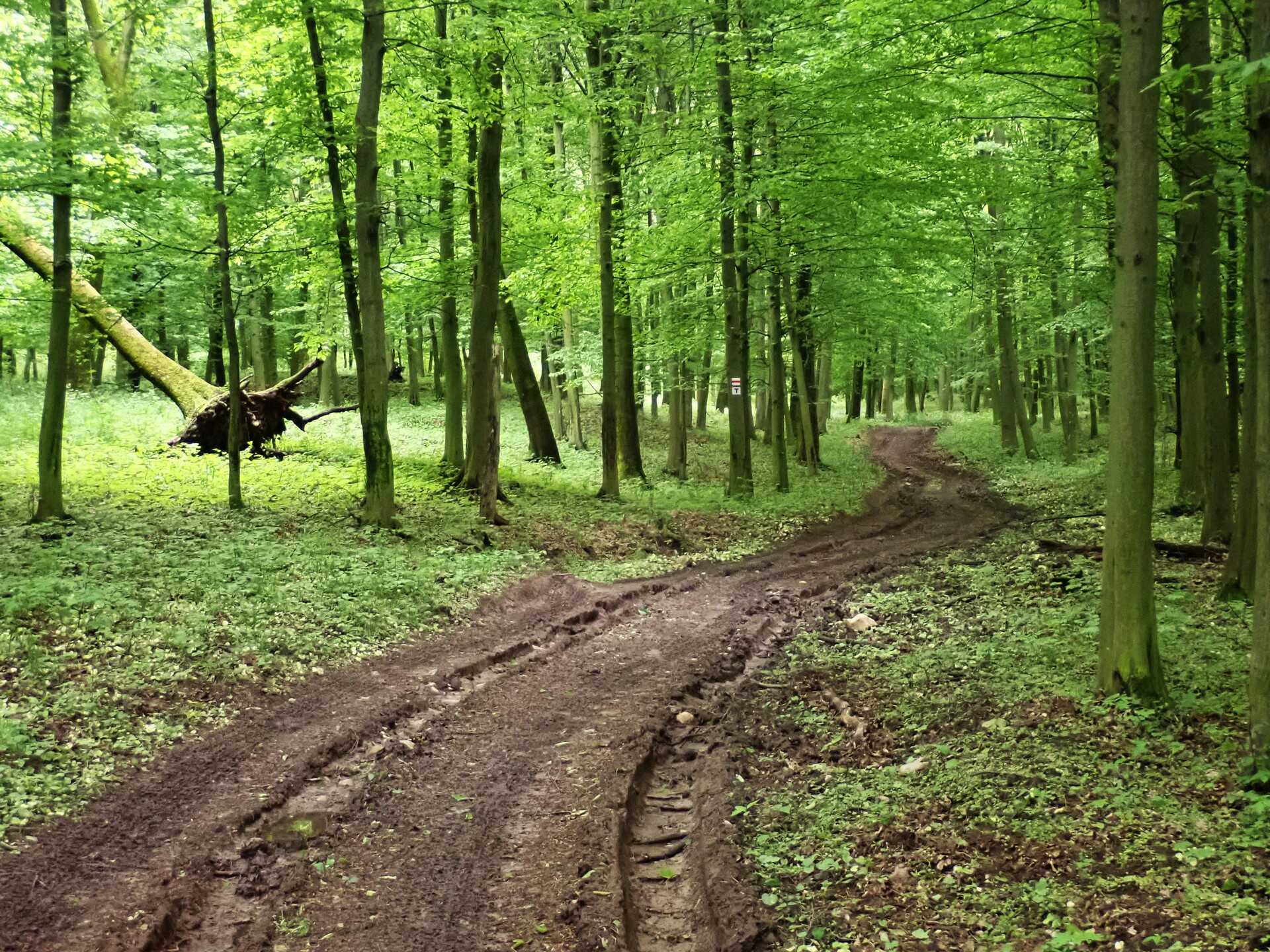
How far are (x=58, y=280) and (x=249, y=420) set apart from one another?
7636 millimetres

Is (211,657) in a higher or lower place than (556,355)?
lower

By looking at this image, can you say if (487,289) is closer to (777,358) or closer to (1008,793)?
(777,358)

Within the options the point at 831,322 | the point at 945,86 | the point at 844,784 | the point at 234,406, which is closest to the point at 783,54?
the point at 945,86

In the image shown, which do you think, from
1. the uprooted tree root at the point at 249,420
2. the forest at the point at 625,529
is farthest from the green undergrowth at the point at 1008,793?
the uprooted tree root at the point at 249,420

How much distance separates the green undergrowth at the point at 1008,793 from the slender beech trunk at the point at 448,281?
10979 millimetres

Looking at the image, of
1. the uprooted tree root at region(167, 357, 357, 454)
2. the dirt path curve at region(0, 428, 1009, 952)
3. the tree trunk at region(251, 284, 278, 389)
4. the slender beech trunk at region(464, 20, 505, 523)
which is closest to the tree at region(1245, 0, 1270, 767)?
the dirt path curve at region(0, 428, 1009, 952)

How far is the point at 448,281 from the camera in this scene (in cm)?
1711

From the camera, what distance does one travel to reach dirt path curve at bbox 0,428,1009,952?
183 inches

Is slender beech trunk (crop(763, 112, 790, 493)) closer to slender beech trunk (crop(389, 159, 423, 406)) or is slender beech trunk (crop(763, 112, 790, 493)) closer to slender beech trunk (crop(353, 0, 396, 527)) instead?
slender beech trunk (crop(389, 159, 423, 406))

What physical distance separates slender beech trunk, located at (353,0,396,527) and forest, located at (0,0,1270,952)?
8 centimetres

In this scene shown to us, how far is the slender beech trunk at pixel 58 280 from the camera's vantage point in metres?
10.0

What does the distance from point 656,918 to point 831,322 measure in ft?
73.4

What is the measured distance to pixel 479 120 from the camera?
567 inches

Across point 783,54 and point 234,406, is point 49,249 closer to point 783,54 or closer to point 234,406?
point 234,406
